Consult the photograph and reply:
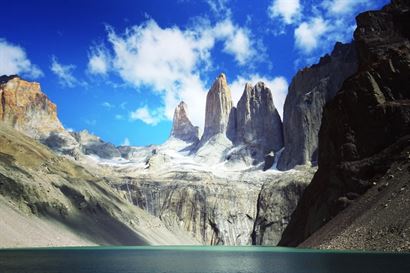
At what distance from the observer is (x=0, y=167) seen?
351 feet

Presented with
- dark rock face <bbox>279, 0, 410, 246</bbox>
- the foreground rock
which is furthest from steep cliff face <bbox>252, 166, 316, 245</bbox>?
dark rock face <bbox>279, 0, 410, 246</bbox>

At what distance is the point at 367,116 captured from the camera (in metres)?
86.8

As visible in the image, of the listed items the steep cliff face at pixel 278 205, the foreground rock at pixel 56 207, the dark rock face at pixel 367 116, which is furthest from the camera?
the steep cliff face at pixel 278 205

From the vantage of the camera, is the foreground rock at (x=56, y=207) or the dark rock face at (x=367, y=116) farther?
the foreground rock at (x=56, y=207)

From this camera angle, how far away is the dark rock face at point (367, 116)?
8106 cm

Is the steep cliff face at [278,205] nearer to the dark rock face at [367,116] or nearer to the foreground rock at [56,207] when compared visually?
the foreground rock at [56,207]

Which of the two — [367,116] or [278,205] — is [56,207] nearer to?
[367,116]

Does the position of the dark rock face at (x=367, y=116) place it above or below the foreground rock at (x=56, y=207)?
above

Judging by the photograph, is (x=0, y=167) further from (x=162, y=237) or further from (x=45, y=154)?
(x=162, y=237)

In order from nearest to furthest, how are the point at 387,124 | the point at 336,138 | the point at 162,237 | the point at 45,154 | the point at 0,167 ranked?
1. the point at 387,124
2. the point at 336,138
3. the point at 0,167
4. the point at 45,154
5. the point at 162,237

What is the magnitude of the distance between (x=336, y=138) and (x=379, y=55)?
16.9 metres

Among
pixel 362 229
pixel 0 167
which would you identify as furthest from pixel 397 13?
pixel 0 167

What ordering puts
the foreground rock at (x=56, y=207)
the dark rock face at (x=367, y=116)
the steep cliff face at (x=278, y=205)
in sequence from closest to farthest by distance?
the dark rock face at (x=367, y=116)
the foreground rock at (x=56, y=207)
the steep cliff face at (x=278, y=205)

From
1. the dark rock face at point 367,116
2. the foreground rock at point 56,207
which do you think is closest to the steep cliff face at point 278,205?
the foreground rock at point 56,207
